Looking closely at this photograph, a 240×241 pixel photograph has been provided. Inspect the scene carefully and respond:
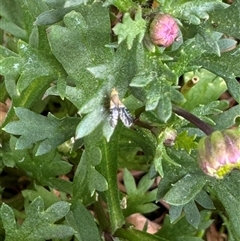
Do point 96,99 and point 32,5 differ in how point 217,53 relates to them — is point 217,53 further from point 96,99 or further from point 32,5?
point 32,5

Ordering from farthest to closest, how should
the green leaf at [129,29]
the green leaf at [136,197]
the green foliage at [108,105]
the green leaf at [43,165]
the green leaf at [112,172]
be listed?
1. the green leaf at [136,197]
2. the green leaf at [43,165]
3. the green leaf at [112,172]
4. the green foliage at [108,105]
5. the green leaf at [129,29]

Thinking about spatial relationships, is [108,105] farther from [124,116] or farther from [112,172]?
[112,172]

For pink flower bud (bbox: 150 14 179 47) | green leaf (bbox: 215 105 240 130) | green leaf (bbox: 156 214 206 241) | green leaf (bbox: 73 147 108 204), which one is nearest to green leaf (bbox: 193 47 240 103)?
green leaf (bbox: 215 105 240 130)

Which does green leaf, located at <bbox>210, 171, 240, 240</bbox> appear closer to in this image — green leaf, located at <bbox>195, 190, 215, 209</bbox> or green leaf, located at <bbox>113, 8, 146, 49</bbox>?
green leaf, located at <bbox>195, 190, 215, 209</bbox>

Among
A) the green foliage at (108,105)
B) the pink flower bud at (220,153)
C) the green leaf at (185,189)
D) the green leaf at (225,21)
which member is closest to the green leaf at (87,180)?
the green foliage at (108,105)

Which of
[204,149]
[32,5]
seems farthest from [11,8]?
[204,149]

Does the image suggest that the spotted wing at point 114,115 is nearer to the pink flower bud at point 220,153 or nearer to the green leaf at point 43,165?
the pink flower bud at point 220,153

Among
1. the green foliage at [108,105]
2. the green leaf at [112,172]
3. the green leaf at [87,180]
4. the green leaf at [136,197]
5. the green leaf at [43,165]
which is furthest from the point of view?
the green leaf at [136,197]

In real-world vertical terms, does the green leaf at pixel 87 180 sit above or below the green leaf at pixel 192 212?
above
